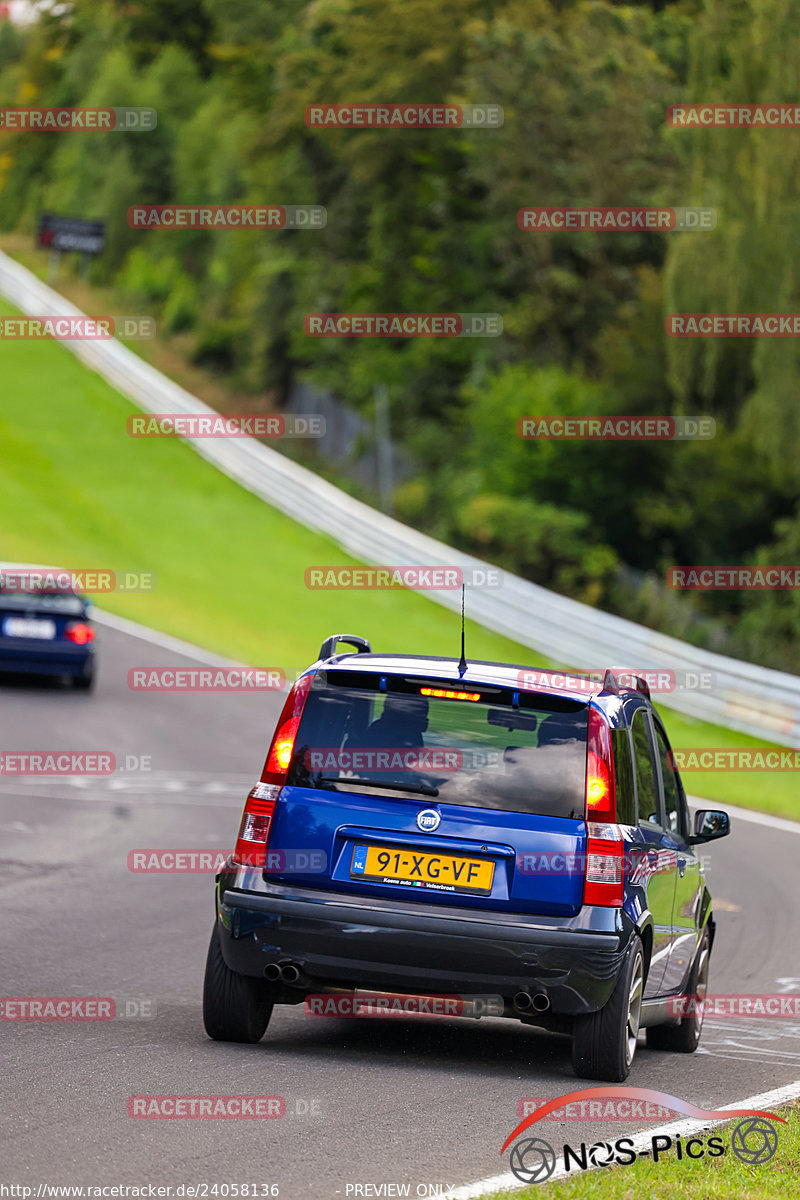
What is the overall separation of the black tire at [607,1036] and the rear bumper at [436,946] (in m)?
0.09

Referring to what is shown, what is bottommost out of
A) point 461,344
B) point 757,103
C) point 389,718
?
point 389,718

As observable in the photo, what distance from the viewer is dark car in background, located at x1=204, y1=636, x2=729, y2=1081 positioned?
6793 mm

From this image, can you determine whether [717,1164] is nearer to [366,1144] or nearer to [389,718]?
[366,1144]

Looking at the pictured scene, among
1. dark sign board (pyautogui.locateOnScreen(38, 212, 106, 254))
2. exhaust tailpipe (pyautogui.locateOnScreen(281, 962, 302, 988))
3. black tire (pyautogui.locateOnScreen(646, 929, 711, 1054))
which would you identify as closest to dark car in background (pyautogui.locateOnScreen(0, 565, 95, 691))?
black tire (pyautogui.locateOnScreen(646, 929, 711, 1054))

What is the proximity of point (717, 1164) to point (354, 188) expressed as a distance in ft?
191

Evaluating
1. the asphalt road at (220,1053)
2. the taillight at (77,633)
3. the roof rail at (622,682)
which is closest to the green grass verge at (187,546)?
the taillight at (77,633)

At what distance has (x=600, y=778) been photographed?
6.93 m

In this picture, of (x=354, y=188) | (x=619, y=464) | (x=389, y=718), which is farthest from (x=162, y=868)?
(x=354, y=188)

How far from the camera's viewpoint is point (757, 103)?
32.2m

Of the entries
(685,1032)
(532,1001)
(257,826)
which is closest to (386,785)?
(257,826)

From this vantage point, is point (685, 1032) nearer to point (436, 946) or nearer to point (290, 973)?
point (436, 946)

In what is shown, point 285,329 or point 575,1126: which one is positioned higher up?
point 285,329

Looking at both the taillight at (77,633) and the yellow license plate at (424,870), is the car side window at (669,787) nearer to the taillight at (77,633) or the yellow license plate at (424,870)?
the yellow license plate at (424,870)

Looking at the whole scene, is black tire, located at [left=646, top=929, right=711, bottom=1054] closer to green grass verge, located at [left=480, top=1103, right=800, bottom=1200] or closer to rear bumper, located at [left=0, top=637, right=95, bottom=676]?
green grass verge, located at [left=480, top=1103, right=800, bottom=1200]
